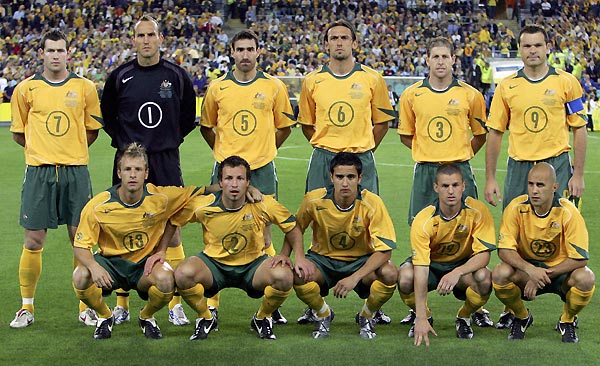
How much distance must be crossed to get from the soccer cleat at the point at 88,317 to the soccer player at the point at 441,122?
2448mm

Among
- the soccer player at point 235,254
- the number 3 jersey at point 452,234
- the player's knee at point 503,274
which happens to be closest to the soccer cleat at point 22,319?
the soccer player at point 235,254

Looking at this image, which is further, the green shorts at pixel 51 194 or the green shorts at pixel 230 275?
the green shorts at pixel 51 194

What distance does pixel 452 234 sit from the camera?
682 centimetres

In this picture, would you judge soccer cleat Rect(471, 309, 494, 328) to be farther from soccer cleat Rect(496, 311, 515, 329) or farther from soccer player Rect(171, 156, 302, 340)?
soccer player Rect(171, 156, 302, 340)

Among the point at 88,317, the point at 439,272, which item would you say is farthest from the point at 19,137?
the point at 439,272

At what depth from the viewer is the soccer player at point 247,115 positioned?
24.5ft

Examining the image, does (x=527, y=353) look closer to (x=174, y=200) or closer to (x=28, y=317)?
(x=174, y=200)

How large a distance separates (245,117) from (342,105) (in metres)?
0.72

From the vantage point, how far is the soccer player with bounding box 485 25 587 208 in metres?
7.21

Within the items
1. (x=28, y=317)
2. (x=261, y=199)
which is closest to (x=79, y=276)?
(x=28, y=317)

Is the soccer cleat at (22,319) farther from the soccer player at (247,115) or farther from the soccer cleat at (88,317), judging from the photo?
the soccer player at (247,115)

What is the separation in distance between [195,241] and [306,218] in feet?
11.8

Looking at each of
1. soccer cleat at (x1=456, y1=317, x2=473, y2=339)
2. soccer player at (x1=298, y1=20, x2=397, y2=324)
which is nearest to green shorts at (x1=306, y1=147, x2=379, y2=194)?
soccer player at (x1=298, y1=20, x2=397, y2=324)

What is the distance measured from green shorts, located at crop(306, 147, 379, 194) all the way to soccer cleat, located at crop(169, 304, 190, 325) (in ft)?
4.38
